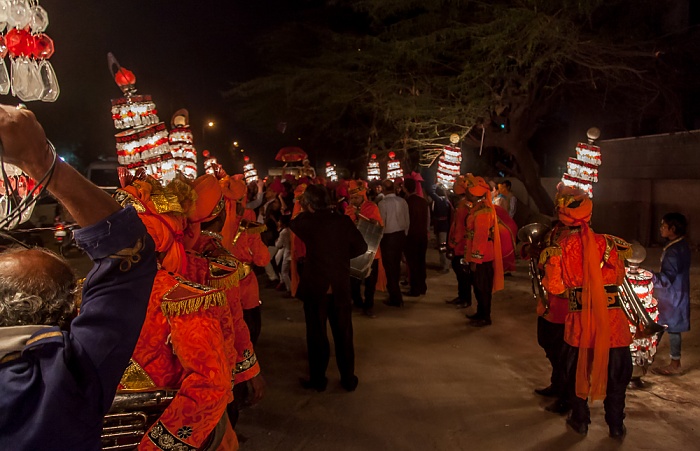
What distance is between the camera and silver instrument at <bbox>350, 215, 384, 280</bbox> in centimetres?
727

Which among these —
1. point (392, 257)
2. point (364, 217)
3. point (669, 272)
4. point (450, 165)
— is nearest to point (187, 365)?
point (669, 272)

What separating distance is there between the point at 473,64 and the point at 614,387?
871 centimetres

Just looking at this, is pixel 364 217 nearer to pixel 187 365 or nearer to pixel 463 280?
pixel 463 280

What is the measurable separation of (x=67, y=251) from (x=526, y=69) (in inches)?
509

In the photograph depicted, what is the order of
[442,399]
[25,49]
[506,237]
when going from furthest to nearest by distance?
1. [506,237]
2. [442,399]
3. [25,49]

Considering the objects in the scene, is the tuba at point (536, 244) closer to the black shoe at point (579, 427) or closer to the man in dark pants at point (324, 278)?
the black shoe at point (579, 427)

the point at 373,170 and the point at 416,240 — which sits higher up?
the point at 373,170

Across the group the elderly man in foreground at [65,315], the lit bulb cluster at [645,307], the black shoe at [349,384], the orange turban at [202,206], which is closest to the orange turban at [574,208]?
the lit bulb cluster at [645,307]

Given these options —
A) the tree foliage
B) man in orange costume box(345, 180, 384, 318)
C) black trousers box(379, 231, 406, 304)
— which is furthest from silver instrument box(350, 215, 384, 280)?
the tree foliage

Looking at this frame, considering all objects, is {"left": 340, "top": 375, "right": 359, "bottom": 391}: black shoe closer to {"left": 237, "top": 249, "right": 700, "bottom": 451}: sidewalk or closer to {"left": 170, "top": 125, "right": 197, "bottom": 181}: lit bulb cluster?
{"left": 237, "top": 249, "right": 700, "bottom": 451}: sidewalk

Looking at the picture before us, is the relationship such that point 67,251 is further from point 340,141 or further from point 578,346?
point 578,346

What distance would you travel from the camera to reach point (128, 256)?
138 cm

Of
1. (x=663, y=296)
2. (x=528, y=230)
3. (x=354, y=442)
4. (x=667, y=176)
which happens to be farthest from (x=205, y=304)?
(x=667, y=176)

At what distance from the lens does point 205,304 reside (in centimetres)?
208
